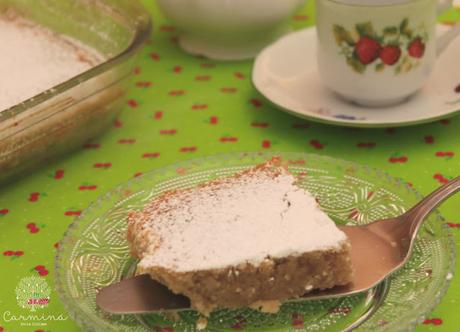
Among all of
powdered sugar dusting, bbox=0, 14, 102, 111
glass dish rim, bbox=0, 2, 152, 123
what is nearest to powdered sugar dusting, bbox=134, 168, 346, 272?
glass dish rim, bbox=0, 2, 152, 123

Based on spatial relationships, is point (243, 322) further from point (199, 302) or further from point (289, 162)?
point (289, 162)

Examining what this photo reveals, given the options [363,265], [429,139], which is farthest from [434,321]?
[429,139]

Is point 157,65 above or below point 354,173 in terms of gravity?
below

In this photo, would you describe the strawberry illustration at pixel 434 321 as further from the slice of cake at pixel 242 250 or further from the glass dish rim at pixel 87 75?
the glass dish rim at pixel 87 75

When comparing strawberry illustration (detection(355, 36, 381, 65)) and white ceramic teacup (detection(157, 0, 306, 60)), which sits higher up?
strawberry illustration (detection(355, 36, 381, 65))

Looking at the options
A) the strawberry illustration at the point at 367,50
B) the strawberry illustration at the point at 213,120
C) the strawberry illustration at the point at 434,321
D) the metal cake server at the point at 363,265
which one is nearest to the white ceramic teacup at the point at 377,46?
the strawberry illustration at the point at 367,50

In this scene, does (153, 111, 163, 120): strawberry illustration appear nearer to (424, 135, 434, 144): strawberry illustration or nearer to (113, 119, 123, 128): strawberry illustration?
(113, 119, 123, 128): strawberry illustration

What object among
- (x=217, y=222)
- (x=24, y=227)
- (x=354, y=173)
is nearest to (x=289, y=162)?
(x=354, y=173)
